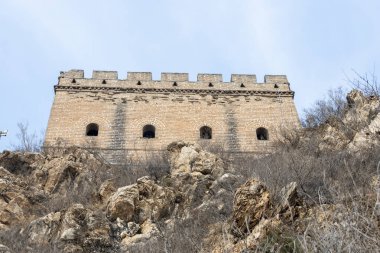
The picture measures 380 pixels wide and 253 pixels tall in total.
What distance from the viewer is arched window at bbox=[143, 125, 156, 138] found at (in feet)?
72.2

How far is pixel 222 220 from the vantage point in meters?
11.9

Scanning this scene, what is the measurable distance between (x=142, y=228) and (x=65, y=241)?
180cm

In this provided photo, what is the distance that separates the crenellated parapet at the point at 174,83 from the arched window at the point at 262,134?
199cm

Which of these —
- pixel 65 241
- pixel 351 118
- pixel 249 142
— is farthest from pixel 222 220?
pixel 249 142

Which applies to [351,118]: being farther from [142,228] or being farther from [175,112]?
[142,228]

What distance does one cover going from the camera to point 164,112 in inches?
883

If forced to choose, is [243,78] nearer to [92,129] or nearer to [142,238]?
[92,129]

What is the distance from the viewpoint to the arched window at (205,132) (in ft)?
71.9

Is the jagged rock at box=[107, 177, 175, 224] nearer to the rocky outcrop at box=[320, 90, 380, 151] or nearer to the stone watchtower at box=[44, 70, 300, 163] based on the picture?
the rocky outcrop at box=[320, 90, 380, 151]

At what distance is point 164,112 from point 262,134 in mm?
4048

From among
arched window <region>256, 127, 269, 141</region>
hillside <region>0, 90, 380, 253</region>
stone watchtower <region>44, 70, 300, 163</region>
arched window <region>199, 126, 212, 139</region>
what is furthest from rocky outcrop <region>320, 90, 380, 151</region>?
arched window <region>199, 126, 212, 139</region>

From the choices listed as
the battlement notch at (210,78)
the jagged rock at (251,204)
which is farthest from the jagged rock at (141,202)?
the battlement notch at (210,78)

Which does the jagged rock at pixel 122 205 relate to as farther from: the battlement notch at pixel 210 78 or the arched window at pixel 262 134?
the battlement notch at pixel 210 78

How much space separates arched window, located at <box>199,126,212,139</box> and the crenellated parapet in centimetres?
206
